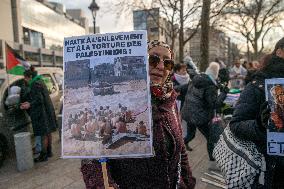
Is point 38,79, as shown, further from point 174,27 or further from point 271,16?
point 271,16

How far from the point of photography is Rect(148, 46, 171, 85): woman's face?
208cm

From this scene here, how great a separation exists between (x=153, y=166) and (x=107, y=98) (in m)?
0.48

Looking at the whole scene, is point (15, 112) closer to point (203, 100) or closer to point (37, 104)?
point (37, 104)

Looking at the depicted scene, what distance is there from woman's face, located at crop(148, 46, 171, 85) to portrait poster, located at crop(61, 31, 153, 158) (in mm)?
211

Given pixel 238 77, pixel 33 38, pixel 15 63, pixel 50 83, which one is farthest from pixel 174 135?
pixel 33 38

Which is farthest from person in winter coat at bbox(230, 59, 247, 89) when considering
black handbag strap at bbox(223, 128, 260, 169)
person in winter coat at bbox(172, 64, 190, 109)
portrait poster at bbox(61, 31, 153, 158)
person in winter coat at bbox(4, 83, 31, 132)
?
portrait poster at bbox(61, 31, 153, 158)

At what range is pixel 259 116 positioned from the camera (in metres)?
2.34

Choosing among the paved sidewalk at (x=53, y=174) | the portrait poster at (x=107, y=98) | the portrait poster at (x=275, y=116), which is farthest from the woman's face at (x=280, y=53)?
the paved sidewalk at (x=53, y=174)

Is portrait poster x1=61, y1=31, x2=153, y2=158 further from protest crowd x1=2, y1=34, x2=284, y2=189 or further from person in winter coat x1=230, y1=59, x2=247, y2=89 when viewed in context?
person in winter coat x1=230, y1=59, x2=247, y2=89

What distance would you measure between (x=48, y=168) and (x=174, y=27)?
2058cm

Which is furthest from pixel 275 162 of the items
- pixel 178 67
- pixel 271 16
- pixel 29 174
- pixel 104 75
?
pixel 271 16

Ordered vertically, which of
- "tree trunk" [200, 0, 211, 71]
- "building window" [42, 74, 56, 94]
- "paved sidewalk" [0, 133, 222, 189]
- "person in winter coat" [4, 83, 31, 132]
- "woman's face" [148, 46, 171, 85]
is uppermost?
"tree trunk" [200, 0, 211, 71]

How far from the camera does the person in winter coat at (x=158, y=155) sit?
193 cm

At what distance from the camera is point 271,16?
35.8 meters
